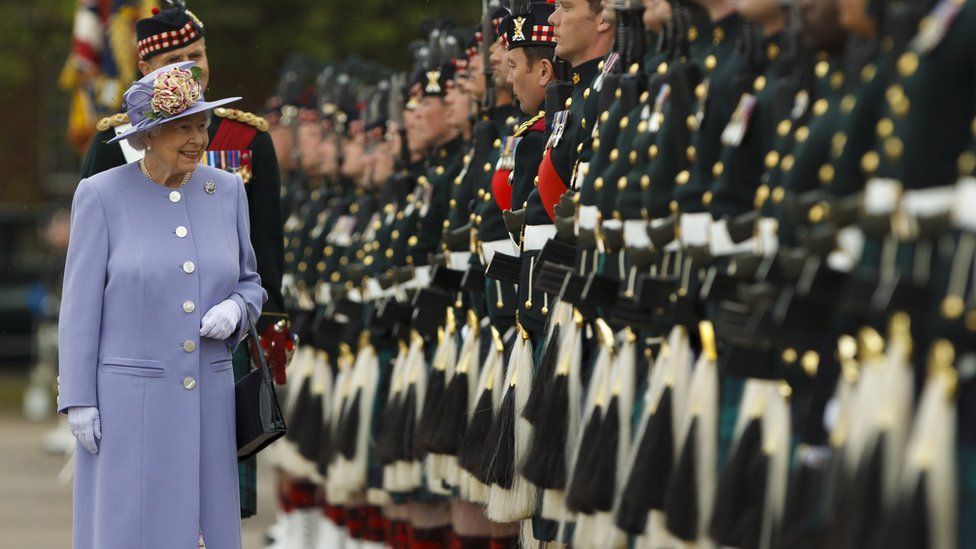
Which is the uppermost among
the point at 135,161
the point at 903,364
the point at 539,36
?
the point at 539,36

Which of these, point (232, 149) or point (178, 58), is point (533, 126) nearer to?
point (232, 149)

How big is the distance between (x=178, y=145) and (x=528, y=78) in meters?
1.65

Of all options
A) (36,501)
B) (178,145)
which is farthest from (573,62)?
(36,501)

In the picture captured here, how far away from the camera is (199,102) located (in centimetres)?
611

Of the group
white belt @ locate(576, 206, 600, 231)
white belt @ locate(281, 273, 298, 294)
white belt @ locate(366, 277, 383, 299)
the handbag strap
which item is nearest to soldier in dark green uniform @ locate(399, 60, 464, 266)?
white belt @ locate(366, 277, 383, 299)

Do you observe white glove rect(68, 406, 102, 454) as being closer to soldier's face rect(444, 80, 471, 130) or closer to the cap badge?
soldier's face rect(444, 80, 471, 130)

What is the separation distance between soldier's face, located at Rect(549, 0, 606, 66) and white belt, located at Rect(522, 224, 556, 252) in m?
0.59

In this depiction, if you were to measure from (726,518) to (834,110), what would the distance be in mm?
988

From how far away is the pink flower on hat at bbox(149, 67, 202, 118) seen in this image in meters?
6.00

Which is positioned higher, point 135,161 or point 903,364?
point 135,161

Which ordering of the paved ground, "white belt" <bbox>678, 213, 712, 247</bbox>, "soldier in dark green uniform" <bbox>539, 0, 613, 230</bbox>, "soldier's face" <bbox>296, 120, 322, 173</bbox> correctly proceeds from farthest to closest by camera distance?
"soldier's face" <bbox>296, 120, 322, 173</bbox> < the paved ground < "soldier in dark green uniform" <bbox>539, 0, 613, 230</bbox> < "white belt" <bbox>678, 213, 712, 247</bbox>

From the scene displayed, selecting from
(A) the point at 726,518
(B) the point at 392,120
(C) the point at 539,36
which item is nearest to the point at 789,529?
→ (A) the point at 726,518

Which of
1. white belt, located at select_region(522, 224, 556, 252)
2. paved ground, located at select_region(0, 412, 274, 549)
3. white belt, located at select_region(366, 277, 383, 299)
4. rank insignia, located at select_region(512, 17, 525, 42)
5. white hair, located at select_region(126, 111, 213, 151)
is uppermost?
rank insignia, located at select_region(512, 17, 525, 42)

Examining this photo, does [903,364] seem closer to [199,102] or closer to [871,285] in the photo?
[871,285]
